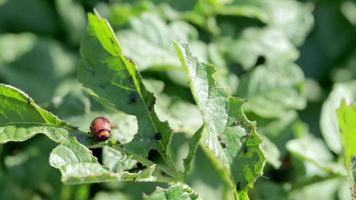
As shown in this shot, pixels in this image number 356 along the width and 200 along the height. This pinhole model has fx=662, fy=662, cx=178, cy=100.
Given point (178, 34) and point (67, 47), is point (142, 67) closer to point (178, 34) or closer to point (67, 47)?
point (178, 34)

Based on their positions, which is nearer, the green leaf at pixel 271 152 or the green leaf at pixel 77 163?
the green leaf at pixel 77 163

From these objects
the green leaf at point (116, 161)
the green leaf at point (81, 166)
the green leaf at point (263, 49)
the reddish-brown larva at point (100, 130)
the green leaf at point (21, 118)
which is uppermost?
the green leaf at point (21, 118)

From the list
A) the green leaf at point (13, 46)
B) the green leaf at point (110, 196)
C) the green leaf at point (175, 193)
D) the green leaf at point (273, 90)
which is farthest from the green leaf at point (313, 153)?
the green leaf at point (13, 46)

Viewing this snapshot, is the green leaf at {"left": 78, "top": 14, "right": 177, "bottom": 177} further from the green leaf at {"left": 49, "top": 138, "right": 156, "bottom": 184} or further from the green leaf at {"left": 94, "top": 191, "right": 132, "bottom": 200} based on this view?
the green leaf at {"left": 94, "top": 191, "right": 132, "bottom": 200}

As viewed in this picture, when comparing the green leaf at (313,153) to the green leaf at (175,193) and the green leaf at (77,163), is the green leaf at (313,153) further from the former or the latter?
the green leaf at (77,163)

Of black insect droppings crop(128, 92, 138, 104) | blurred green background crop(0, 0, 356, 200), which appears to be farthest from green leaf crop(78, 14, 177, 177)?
blurred green background crop(0, 0, 356, 200)
